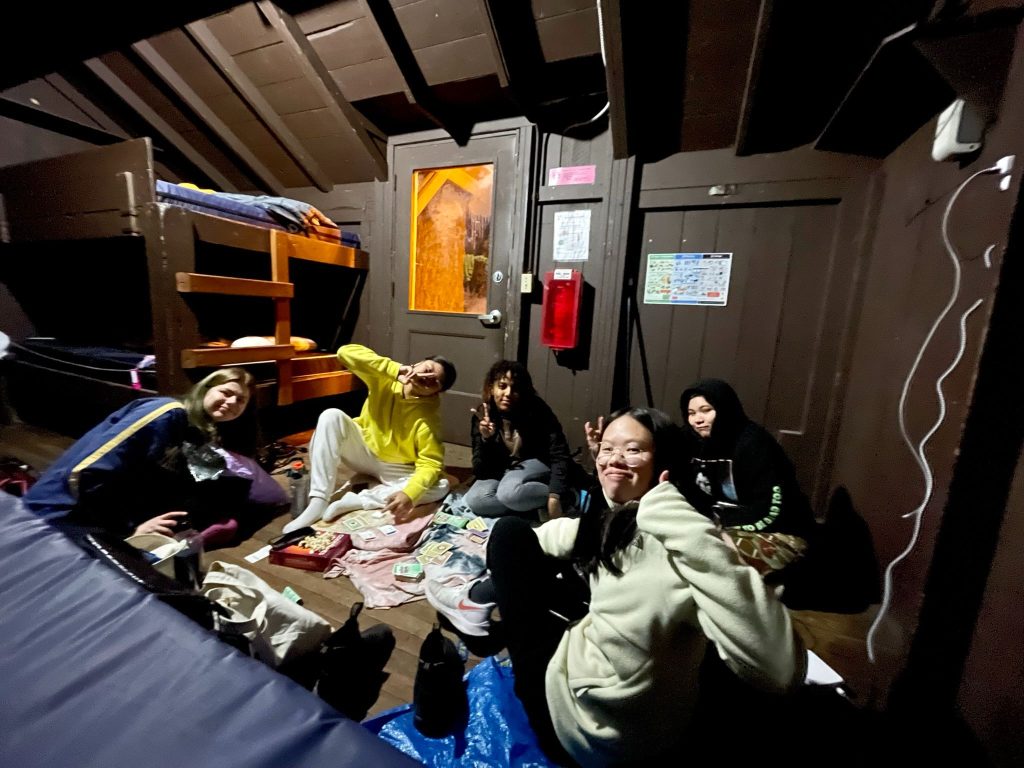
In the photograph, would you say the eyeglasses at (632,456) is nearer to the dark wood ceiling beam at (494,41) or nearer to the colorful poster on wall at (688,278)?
the colorful poster on wall at (688,278)

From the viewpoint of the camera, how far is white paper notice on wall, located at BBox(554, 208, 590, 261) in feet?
9.07

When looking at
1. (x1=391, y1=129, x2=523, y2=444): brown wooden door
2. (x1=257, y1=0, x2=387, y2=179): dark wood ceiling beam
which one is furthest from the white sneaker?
(x1=257, y1=0, x2=387, y2=179): dark wood ceiling beam

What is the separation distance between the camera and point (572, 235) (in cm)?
281

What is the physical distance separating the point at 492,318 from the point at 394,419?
103cm

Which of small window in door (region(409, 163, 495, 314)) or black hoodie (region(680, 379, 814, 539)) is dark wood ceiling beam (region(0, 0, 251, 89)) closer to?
black hoodie (region(680, 379, 814, 539))

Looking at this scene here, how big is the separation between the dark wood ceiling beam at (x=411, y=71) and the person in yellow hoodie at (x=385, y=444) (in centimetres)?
166

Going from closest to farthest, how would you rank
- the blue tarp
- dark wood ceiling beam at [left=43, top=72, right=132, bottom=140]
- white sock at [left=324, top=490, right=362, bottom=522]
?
the blue tarp → white sock at [left=324, top=490, right=362, bottom=522] → dark wood ceiling beam at [left=43, top=72, right=132, bottom=140]

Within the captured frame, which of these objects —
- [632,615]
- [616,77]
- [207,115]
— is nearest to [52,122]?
[207,115]

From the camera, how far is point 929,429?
4.08 ft

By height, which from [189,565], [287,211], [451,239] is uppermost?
[287,211]

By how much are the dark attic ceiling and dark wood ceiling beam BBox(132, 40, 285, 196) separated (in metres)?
0.01

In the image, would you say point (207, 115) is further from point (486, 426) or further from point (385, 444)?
point (486, 426)

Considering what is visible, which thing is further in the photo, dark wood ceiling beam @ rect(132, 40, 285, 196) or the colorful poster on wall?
dark wood ceiling beam @ rect(132, 40, 285, 196)

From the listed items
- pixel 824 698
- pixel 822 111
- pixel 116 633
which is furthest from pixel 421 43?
pixel 824 698
